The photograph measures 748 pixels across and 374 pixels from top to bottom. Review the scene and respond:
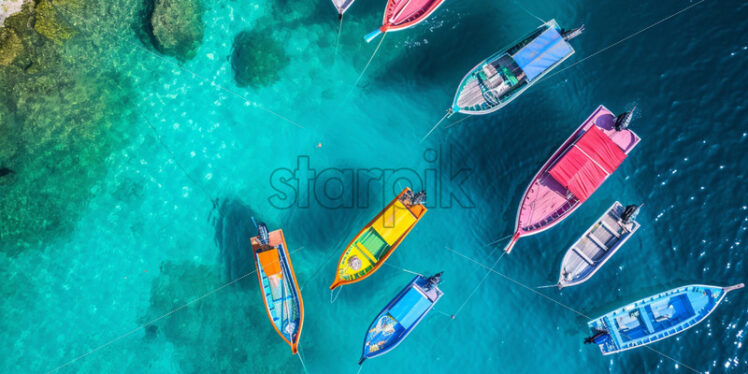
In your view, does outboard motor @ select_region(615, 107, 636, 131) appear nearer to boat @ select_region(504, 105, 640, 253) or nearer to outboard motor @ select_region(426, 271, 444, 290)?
boat @ select_region(504, 105, 640, 253)

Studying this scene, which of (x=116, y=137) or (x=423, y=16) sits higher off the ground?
(x=116, y=137)

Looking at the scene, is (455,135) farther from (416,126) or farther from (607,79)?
(607,79)

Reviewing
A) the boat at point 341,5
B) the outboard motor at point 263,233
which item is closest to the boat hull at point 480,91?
the boat at point 341,5

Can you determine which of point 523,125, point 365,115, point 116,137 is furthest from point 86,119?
point 523,125

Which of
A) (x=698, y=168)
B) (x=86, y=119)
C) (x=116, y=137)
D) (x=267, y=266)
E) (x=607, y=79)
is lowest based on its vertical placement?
(x=698, y=168)

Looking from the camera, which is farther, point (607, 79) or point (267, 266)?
point (607, 79)

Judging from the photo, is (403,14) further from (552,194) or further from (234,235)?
(234,235)

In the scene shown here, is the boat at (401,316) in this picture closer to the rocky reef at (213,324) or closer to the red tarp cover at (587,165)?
the rocky reef at (213,324)
